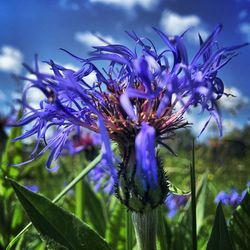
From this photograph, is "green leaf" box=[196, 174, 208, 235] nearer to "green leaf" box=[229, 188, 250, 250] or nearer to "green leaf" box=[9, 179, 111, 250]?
"green leaf" box=[229, 188, 250, 250]

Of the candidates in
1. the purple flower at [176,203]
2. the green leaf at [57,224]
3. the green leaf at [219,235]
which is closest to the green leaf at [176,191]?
the green leaf at [219,235]

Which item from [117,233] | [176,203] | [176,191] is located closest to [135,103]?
[176,191]

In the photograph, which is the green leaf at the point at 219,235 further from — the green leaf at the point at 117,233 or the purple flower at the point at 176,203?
the purple flower at the point at 176,203

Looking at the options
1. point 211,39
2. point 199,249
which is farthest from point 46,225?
point 199,249

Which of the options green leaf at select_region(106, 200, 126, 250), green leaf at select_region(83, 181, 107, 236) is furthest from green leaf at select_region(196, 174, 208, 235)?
green leaf at select_region(83, 181, 107, 236)

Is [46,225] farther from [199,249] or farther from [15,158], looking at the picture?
[15,158]
